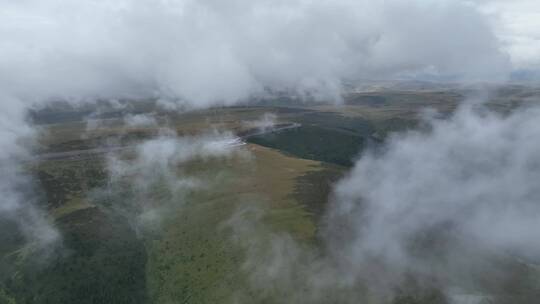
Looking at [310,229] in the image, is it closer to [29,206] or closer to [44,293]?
[44,293]

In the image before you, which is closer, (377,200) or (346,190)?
(377,200)

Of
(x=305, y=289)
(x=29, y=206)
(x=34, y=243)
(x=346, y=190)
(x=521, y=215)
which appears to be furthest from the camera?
(x=346, y=190)

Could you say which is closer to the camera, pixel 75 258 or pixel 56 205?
pixel 75 258

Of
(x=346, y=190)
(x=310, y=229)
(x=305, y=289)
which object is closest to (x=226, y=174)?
(x=346, y=190)

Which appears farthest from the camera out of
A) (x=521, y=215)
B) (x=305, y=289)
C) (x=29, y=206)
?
→ (x=29, y=206)

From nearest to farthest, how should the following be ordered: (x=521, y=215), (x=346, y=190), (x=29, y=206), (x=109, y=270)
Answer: (x=109, y=270)
(x=521, y=215)
(x=29, y=206)
(x=346, y=190)

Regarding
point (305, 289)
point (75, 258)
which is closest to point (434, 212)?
point (305, 289)

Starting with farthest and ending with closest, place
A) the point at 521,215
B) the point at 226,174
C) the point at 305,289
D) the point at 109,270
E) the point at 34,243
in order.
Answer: the point at 226,174 < the point at 521,215 < the point at 34,243 < the point at 109,270 < the point at 305,289

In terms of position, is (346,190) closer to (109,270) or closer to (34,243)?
(109,270)
